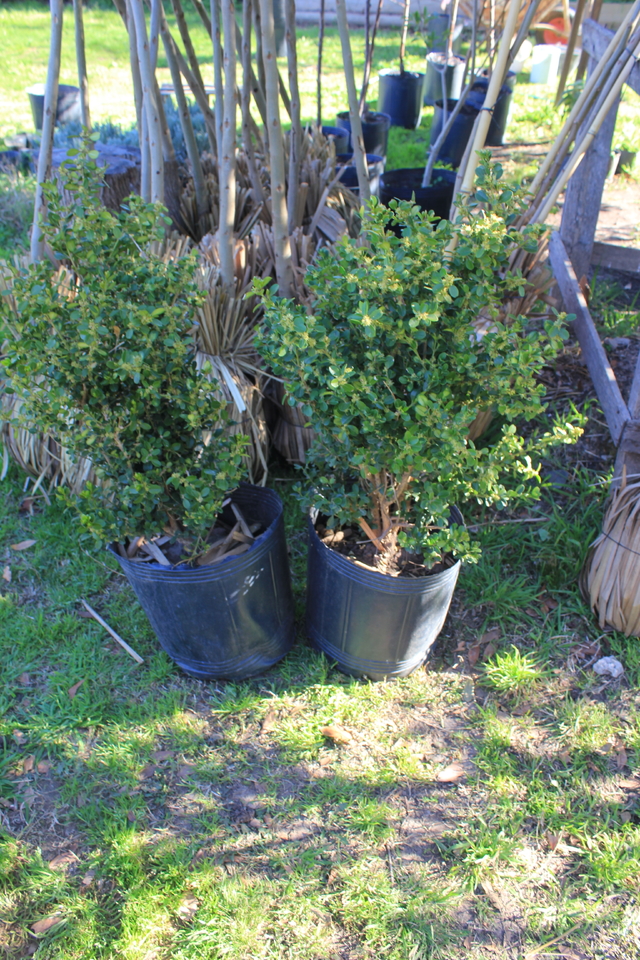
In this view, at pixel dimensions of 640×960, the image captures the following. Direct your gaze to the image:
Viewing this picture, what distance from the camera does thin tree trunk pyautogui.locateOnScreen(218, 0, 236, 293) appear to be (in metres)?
2.12

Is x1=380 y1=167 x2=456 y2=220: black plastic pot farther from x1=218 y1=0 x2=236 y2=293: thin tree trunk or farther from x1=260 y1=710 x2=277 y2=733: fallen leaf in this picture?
x1=260 y1=710 x2=277 y2=733: fallen leaf

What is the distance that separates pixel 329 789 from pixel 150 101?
238 cm

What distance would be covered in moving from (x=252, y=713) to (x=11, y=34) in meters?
12.6

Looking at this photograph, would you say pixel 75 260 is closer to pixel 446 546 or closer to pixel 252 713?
pixel 446 546

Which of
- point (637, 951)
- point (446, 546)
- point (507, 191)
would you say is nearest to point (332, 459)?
point (446, 546)

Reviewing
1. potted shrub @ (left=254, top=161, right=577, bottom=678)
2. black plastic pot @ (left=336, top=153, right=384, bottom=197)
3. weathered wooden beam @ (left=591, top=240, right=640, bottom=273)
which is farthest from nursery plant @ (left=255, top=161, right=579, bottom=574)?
black plastic pot @ (left=336, top=153, right=384, bottom=197)

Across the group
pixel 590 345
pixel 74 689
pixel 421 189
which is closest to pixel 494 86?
pixel 590 345

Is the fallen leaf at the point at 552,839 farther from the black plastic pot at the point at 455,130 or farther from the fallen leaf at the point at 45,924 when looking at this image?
the black plastic pot at the point at 455,130

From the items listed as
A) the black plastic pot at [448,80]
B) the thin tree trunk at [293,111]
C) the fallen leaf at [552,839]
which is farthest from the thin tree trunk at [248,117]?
the black plastic pot at [448,80]

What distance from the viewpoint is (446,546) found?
1.79m

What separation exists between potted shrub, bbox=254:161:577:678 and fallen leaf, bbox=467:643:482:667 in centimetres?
42

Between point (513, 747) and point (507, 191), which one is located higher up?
point (507, 191)

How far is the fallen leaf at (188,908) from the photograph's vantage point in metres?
1.63

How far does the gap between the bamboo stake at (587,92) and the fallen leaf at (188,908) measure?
237 centimetres
